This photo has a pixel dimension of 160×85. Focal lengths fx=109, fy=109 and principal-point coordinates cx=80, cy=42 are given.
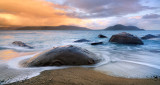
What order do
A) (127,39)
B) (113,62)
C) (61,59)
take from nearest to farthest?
(61,59) < (113,62) < (127,39)

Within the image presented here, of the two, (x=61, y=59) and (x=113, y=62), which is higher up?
(x=61, y=59)

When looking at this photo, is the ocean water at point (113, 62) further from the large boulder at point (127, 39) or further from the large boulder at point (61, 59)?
the large boulder at point (127, 39)

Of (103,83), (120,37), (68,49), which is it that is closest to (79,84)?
(103,83)

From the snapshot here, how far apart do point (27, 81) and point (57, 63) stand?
1131 millimetres

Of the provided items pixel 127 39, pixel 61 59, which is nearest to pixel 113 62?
pixel 61 59

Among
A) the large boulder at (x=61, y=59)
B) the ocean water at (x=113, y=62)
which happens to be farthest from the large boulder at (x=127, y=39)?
the large boulder at (x=61, y=59)

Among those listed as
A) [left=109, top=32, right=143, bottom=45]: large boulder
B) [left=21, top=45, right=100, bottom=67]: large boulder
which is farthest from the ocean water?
[left=109, top=32, right=143, bottom=45]: large boulder

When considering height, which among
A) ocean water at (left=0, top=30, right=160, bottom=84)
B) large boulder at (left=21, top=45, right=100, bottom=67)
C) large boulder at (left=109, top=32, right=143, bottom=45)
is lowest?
ocean water at (left=0, top=30, right=160, bottom=84)

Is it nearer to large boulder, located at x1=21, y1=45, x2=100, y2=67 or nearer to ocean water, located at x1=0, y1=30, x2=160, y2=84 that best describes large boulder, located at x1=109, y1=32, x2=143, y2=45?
ocean water, located at x1=0, y1=30, x2=160, y2=84

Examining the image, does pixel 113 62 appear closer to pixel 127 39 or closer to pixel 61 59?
pixel 61 59

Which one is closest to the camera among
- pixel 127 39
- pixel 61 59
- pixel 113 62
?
pixel 61 59

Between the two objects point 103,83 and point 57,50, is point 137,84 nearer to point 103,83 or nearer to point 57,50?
point 103,83

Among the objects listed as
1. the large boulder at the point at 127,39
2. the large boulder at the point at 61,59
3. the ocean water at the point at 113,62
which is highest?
the large boulder at the point at 127,39

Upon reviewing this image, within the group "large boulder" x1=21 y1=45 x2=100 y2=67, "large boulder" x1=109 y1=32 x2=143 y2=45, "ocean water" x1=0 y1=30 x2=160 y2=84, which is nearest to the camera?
"ocean water" x1=0 y1=30 x2=160 y2=84
